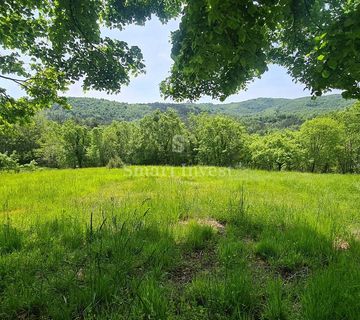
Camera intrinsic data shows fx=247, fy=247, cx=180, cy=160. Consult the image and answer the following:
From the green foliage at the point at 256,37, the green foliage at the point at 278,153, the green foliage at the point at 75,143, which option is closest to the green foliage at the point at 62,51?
the green foliage at the point at 256,37

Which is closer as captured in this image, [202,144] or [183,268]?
[183,268]

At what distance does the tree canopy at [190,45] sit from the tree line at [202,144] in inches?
1421

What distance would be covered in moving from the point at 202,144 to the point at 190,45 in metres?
51.7

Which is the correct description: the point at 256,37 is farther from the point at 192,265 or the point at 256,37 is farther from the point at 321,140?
the point at 321,140

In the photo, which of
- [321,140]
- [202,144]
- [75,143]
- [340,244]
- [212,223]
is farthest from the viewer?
[75,143]

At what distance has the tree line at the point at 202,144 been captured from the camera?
151 ft

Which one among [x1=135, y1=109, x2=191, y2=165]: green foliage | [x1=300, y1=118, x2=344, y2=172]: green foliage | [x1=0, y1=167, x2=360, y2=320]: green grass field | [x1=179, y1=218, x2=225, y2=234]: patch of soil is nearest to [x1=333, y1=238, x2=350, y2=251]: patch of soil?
[x1=0, y1=167, x2=360, y2=320]: green grass field

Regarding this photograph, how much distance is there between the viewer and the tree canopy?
3.20m

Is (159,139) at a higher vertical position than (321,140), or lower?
higher

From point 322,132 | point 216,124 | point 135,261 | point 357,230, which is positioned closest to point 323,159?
point 322,132

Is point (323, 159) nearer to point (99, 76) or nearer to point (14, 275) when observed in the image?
point (99, 76)

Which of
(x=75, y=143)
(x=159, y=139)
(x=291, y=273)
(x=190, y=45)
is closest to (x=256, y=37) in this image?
(x=190, y=45)

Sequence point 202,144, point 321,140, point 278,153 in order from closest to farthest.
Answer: point 321,140
point 278,153
point 202,144

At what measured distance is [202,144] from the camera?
55781mm
